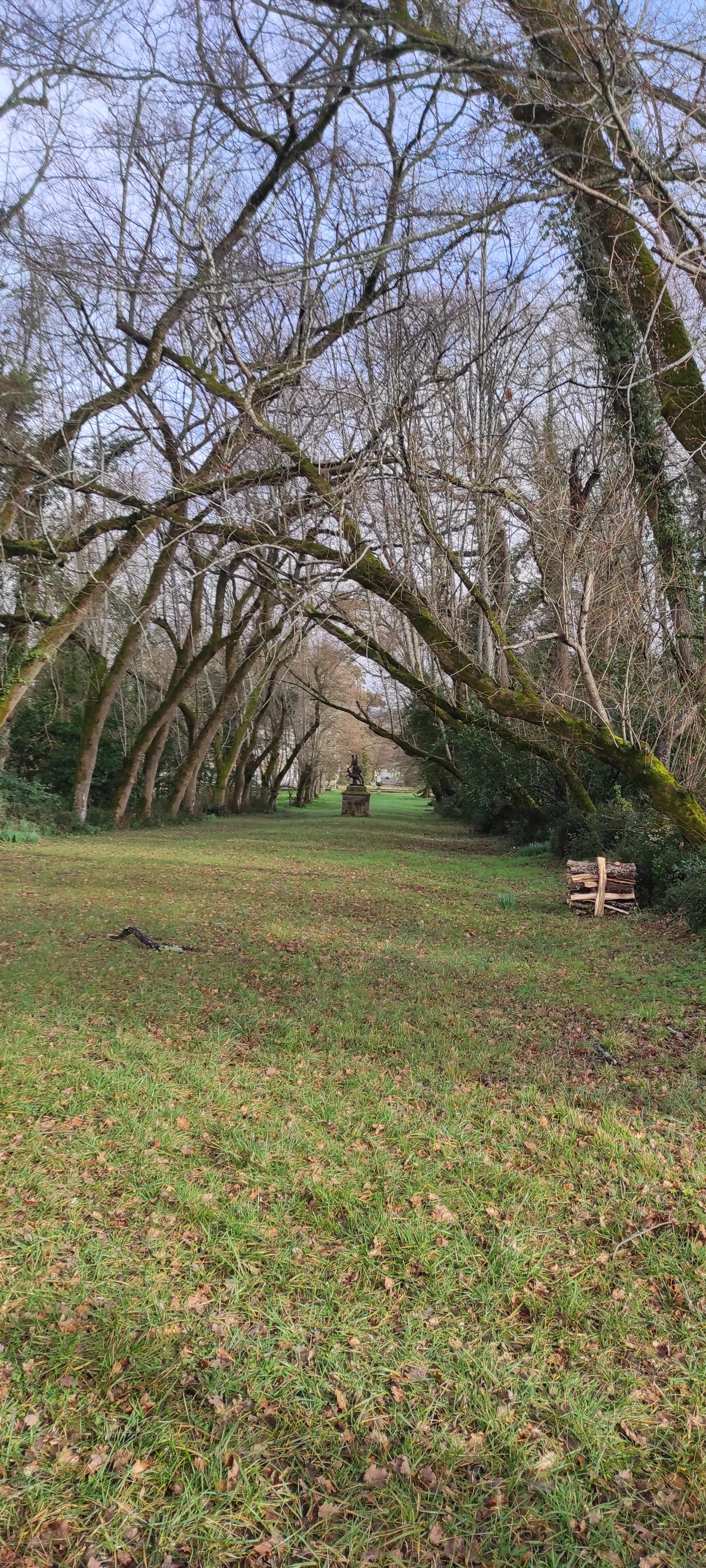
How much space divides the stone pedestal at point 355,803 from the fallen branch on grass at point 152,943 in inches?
929

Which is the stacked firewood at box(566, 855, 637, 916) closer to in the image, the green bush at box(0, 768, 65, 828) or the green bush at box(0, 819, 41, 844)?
the green bush at box(0, 819, 41, 844)

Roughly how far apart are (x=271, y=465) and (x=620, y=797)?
7.05 metres

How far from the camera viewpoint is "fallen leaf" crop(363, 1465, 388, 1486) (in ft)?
6.83

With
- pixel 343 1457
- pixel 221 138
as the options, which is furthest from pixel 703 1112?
pixel 221 138

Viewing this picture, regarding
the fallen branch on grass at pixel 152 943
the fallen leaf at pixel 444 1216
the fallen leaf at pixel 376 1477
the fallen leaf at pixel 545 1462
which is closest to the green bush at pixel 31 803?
the fallen branch on grass at pixel 152 943

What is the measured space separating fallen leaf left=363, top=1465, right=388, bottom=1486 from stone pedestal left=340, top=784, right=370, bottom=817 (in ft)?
95.7

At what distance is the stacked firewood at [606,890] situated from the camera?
9906mm

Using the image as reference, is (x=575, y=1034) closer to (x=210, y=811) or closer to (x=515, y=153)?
(x=515, y=153)

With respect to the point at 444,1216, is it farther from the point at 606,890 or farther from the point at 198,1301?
the point at 606,890

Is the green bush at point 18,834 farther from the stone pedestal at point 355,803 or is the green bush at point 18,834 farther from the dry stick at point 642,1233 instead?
the stone pedestal at point 355,803

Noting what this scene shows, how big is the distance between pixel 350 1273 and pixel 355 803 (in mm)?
28753

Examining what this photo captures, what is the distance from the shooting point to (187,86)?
6.48m

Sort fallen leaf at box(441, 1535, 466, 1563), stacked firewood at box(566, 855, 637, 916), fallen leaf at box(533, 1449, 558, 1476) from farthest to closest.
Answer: stacked firewood at box(566, 855, 637, 916), fallen leaf at box(533, 1449, 558, 1476), fallen leaf at box(441, 1535, 466, 1563)

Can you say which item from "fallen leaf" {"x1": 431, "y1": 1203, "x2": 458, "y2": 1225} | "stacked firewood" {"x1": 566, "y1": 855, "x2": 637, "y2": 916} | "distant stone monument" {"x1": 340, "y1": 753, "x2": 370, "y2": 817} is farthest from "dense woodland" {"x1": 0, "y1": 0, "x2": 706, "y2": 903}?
"distant stone monument" {"x1": 340, "y1": 753, "x2": 370, "y2": 817}
